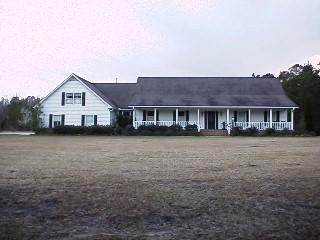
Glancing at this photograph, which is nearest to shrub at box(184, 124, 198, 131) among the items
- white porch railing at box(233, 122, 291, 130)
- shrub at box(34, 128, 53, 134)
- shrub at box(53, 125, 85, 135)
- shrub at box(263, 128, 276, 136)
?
white porch railing at box(233, 122, 291, 130)

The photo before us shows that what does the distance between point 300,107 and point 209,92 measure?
43.5 ft

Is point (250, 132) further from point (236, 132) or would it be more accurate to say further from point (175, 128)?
point (175, 128)

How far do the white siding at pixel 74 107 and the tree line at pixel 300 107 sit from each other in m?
1.03

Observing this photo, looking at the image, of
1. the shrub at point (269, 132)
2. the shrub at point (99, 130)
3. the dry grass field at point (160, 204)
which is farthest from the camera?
the shrub at point (99, 130)

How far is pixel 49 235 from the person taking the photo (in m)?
5.49

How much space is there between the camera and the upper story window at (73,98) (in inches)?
1718

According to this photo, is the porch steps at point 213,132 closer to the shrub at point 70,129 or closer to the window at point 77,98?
the shrub at point 70,129

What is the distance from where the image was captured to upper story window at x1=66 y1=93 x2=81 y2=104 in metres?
43.6

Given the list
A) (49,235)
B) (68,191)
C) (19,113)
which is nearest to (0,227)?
(49,235)

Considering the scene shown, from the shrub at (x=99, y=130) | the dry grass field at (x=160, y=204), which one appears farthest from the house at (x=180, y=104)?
the dry grass field at (x=160, y=204)

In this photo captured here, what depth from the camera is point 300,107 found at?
51.3 metres

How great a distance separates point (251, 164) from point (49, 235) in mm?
7423

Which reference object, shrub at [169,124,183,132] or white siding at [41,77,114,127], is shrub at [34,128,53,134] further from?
shrub at [169,124,183,132]

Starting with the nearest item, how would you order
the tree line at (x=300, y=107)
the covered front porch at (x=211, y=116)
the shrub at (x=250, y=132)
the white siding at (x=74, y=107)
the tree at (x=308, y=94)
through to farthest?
the shrub at (x=250, y=132), the covered front porch at (x=211, y=116), the tree at (x=308, y=94), the white siding at (x=74, y=107), the tree line at (x=300, y=107)
